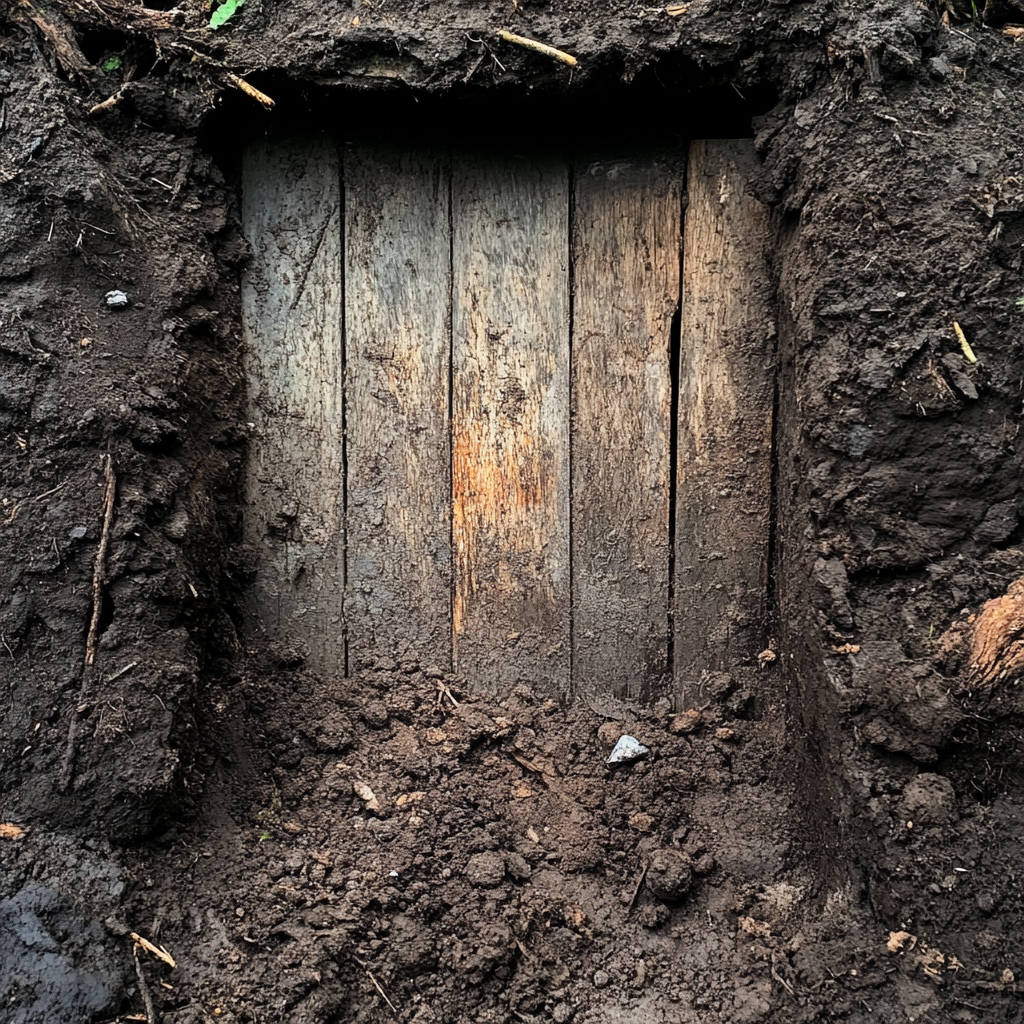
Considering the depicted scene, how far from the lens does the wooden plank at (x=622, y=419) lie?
6.75 feet

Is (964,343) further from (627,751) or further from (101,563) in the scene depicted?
(101,563)

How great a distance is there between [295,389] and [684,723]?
134 cm

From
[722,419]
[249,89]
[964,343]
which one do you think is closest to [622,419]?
[722,419]

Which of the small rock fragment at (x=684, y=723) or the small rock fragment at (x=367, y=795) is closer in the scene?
the small rock fragment at (x=367, y=795)

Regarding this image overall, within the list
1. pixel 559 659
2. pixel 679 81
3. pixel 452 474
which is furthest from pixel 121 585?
pixel 679 81

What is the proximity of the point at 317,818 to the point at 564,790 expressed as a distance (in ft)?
1.96

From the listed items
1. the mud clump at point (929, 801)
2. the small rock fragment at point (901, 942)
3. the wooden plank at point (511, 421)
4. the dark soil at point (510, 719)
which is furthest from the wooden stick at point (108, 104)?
the small rock fragment at point (901, 942)

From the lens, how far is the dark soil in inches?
60.9

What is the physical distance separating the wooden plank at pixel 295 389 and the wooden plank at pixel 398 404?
1.8 inches

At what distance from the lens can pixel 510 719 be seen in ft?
6.71

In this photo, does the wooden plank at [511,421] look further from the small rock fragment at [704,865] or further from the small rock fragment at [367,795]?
the small rock fragment at [704,865]

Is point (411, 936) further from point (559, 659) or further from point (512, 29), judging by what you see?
point (512, 29)

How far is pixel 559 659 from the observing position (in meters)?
2.12

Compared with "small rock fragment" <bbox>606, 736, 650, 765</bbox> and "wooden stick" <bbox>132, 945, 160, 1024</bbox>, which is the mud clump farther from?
"wooden stick" <bbox>132, 945, 160, 1024</bbox>
